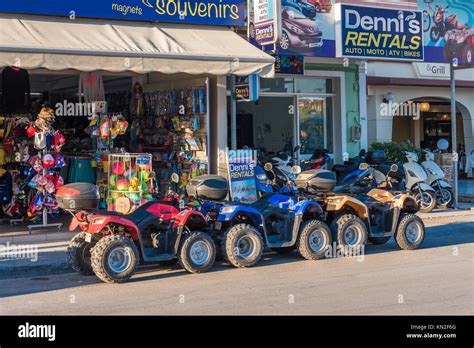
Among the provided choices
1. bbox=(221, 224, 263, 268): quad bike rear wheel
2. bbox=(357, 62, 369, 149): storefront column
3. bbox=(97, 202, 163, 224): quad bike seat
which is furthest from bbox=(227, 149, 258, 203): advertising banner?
bbox=(357, 62, 369, 149): storefront column

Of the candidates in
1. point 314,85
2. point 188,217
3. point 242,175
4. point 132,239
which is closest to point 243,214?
point 188,217

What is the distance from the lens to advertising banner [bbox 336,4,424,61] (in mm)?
15336

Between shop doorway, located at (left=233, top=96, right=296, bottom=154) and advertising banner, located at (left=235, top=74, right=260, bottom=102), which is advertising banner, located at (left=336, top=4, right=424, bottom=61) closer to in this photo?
advertising banner, located at (left=235, top=74, right=260, bottom=102)

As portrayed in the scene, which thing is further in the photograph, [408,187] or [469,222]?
[408,187]

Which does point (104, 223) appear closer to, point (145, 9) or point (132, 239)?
point (132, 239)

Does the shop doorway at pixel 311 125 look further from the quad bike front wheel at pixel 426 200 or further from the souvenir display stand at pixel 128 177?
the souvenir display stand at pixel 128 177

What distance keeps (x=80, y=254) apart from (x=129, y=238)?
73cm

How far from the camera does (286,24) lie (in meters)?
15.2

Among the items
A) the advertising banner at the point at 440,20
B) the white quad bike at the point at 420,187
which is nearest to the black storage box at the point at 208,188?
the white quad bike at the point at 420,187

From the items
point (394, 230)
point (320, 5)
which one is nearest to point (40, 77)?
point (320, 5)

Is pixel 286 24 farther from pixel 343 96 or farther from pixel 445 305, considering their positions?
pixel 445 305

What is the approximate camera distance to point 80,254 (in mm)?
8953

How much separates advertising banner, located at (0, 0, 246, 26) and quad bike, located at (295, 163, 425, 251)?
4.55m

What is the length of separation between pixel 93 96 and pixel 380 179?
6.57 m
